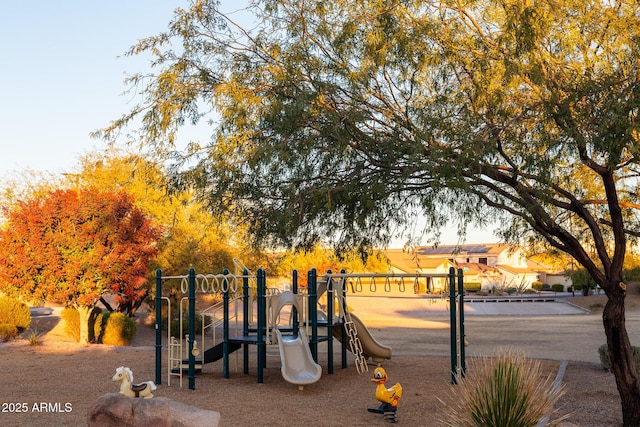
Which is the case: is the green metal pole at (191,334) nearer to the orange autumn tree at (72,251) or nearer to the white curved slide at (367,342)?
the white curved slide at (367,342)

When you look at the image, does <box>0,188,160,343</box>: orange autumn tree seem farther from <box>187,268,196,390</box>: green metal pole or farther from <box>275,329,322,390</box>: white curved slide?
<box>275,329,322,390</box>: white curved slide

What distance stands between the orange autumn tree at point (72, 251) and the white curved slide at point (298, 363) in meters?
10.1

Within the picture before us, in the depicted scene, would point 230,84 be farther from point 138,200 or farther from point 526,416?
point 138,200

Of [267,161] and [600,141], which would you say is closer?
[600,141]

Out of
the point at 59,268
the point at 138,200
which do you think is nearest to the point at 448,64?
the point at 59,268

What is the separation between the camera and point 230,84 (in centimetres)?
1041

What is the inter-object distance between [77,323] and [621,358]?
55.4 ft

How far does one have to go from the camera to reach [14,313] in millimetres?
21047

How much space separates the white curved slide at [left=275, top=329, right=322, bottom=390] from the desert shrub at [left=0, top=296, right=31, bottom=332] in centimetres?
1231

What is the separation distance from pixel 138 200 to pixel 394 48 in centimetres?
2139

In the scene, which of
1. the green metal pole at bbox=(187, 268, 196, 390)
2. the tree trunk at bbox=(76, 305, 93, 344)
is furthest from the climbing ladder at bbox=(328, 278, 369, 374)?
the tree trunk at bbox=(76, 305, 93, 344)

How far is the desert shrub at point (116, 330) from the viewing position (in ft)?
68.8

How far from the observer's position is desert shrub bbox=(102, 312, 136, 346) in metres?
21.0

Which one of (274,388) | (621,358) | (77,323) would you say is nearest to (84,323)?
(77,323)
